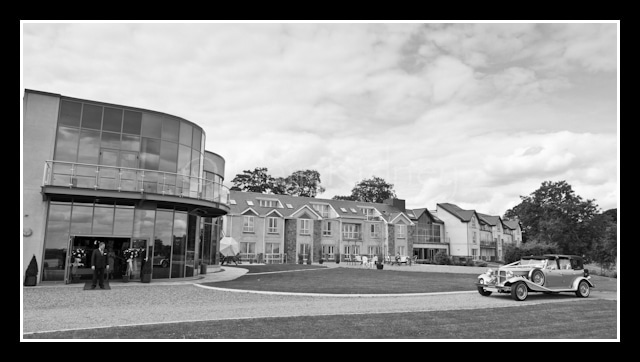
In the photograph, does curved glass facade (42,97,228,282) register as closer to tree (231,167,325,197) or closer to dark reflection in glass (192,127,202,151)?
dark reflection in glass (192,127,202,151)

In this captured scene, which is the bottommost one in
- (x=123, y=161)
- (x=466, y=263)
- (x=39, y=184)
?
(x=466, y=263)

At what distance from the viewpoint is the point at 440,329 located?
→ 899cm

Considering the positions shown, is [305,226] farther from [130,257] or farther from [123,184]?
[123,184]

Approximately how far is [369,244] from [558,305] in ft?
144

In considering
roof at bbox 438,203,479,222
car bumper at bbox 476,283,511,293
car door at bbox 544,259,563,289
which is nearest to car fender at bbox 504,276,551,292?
car bumper at bbox 476,283,511,293

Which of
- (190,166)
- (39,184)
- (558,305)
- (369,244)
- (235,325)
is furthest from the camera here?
(369,244)

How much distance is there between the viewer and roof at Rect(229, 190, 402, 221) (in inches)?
1961

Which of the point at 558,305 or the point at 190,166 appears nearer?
the point at 558,305

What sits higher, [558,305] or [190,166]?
[190,166]

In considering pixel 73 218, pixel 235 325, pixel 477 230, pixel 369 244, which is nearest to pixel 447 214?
pixel 477 230

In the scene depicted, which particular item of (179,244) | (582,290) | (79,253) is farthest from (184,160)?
(582,290)

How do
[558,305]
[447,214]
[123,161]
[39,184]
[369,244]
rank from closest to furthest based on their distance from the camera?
1. [558,305]
2. [39,184]
3. [123,161]
4. [369,244]
5. [447,214]

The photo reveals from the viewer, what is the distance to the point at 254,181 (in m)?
74.0
